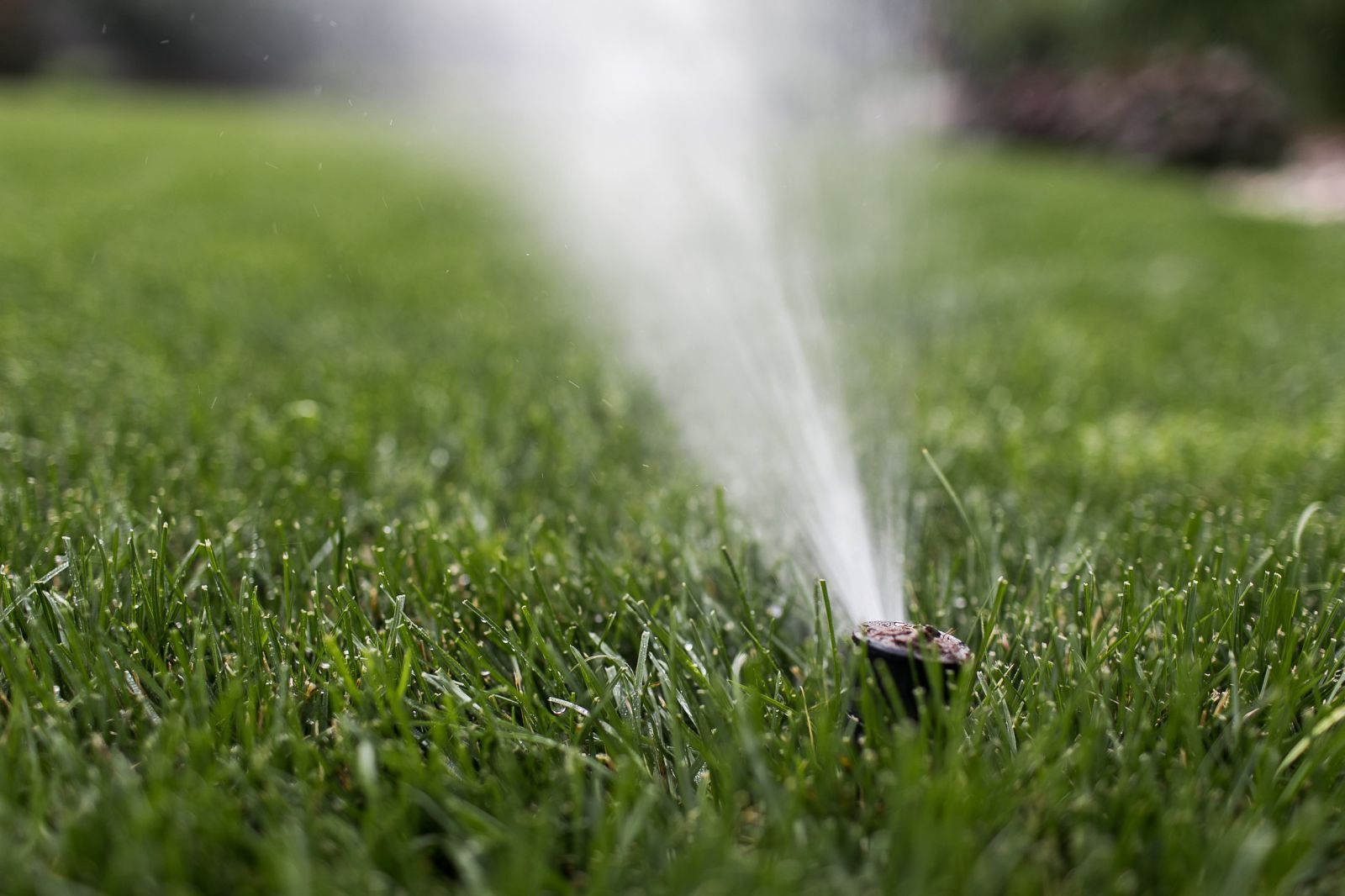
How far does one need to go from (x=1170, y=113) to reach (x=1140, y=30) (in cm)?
141

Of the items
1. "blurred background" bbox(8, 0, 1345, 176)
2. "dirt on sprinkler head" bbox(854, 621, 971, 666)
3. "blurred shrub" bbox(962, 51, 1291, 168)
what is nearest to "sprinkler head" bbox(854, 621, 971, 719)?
"dirt on sprinkler head" bbox(854, 621, 971, 666)

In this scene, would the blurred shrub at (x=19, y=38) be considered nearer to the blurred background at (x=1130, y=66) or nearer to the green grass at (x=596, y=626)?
the blurred background at (x=1130, y=66)

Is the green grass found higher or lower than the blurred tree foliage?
lower

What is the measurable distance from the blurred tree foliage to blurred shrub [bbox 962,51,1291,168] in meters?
0.22

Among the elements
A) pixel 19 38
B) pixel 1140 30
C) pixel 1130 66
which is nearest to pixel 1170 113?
pixel 1140 30

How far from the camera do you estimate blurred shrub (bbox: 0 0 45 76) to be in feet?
58.1

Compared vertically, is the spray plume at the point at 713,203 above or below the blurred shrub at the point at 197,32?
below

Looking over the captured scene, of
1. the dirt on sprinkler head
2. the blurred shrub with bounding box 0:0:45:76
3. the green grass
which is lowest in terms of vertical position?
the green grass

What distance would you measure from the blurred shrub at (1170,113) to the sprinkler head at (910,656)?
34.2 feet

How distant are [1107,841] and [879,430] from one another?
1294mm

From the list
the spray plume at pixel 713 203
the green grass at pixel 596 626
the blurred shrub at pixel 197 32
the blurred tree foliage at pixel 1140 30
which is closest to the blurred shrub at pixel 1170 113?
the blurred tree foliage at pixel 1140 30

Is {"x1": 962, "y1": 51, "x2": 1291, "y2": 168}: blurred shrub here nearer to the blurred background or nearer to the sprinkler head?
the blurred background

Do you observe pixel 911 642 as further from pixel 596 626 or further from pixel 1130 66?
pixel 1130 66

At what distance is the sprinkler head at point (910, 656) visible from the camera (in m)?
1.07
